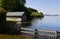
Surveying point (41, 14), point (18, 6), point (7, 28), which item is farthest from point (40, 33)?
point (41, 14)

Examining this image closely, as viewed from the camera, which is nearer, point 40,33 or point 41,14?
point 40,33

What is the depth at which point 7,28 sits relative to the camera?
2875cm

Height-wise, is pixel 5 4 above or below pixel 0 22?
above

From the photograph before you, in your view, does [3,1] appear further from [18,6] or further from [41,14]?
[41,14]

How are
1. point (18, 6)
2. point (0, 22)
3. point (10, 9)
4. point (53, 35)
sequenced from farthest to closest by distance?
point (18, 6)
point (10, 9)
point (0, 22)
point (53, 35)

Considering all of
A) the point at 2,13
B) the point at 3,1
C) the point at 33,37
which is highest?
the point at 3,1

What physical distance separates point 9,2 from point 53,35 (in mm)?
41934

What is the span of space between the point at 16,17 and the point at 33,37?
3889 cm

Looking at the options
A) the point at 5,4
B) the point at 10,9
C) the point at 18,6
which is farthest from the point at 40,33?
the point at 18,6

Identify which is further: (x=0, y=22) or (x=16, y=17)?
(x=16, y=17)

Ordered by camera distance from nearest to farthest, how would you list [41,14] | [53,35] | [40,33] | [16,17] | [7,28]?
[53,35], [40,33], [7,28], [16,17], [41,14]

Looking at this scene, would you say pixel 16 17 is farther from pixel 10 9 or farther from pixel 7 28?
pixel 7 28

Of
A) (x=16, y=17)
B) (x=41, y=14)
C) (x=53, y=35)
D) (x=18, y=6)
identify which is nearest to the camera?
(x=53, y=35)

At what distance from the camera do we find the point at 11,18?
61.9 metres
